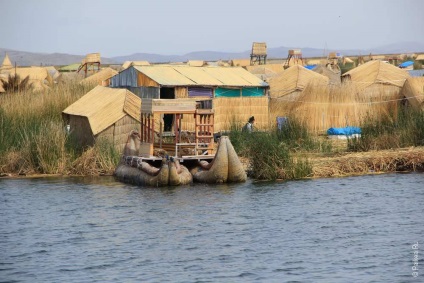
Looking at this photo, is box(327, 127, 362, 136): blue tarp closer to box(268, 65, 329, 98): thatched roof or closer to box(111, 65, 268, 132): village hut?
box(111, 65, 268, 132): village hut

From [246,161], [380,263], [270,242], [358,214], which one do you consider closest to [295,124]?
[246,161]

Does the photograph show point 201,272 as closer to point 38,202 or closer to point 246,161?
point 38,202

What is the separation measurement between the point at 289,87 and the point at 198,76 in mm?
4247

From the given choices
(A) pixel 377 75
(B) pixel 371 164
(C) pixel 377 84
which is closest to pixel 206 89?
(C) pixel 377 84

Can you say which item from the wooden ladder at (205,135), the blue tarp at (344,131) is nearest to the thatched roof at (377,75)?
the blue tarp at (344,131)

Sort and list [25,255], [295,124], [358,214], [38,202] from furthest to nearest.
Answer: [295,124] → [38,202] → [358,214] → [25,255]

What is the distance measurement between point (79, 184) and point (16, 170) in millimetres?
2495

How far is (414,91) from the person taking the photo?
108ft

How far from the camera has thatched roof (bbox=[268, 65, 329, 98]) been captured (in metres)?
36.0

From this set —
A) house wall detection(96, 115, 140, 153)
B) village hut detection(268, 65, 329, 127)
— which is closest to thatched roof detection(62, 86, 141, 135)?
house wall detection(96, 115, 140, 153)

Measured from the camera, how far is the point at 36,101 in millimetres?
29969

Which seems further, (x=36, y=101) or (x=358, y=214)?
(x=36, y=101)

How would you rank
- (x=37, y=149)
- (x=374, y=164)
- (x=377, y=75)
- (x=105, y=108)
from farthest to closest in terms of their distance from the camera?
(x=377, y=75) < (x=105, y=108) < (x=37, y=149) < (x=374, y=164)

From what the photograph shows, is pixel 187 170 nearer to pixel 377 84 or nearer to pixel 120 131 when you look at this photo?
pixel 120 131
